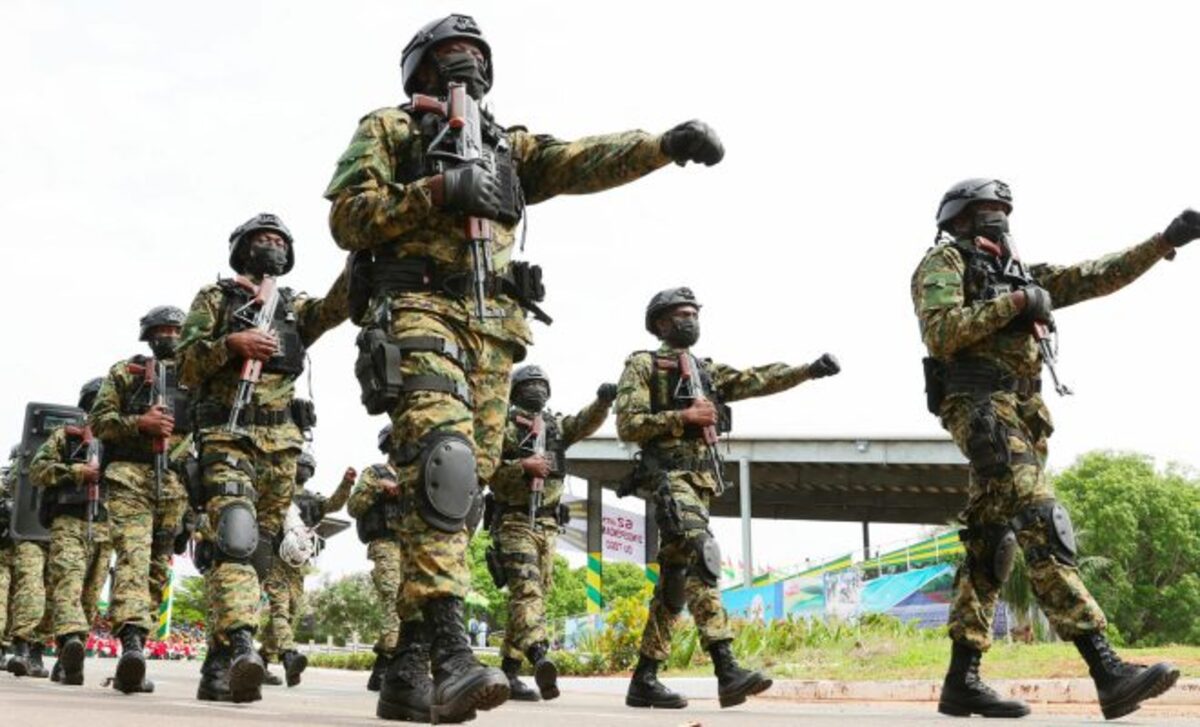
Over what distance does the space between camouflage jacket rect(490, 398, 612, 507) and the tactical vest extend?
9.39 ft

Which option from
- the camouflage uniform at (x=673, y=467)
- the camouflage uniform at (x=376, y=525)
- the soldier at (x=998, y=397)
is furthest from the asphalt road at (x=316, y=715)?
the camouflage uniform at (x=376, y=525)

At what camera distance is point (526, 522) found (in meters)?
9.67

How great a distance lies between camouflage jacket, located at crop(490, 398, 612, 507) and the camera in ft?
32.0

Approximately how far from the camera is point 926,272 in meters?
5.93

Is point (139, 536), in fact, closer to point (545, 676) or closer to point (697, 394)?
point (545, 676)

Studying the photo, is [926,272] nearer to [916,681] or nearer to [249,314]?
[249,314]

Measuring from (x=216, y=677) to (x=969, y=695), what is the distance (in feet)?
11.5

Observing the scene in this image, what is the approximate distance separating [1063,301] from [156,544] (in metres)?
5.84

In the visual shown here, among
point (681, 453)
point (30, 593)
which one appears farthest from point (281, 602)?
point (681, 453)

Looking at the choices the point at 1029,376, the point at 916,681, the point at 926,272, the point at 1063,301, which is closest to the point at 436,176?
the point at 926,272

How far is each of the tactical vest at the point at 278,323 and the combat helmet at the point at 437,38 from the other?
7.53 feet

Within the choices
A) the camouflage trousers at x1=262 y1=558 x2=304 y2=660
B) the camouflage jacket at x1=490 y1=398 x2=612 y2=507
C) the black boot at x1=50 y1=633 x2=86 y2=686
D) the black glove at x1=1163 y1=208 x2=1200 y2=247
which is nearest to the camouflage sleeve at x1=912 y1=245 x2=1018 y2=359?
the black glove at x1=1163 y1=208 x2=1200 y2=247

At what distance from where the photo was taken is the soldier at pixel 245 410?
6.14m

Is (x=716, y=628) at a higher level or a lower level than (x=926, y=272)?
lower
